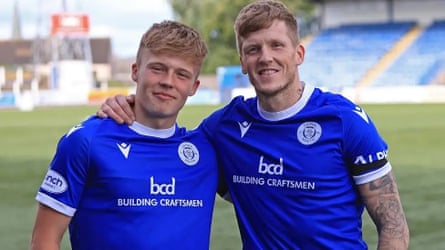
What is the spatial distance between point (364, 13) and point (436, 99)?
516 inches

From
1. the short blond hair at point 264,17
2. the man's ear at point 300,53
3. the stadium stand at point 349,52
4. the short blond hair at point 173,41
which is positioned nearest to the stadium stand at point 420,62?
the stadium stand at point 349,52

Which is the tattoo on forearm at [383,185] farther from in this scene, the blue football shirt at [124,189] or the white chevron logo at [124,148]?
the white chevron logo at [124,148]

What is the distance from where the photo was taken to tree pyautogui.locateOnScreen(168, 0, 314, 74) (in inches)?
2687

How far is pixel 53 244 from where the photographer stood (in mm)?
2957

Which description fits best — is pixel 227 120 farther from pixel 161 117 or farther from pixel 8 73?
pixel 8 73

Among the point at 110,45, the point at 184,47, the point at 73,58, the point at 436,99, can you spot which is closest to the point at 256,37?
the point at 184,47

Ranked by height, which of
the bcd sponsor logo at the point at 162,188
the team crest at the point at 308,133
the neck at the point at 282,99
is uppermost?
the neck at the point at 282,99

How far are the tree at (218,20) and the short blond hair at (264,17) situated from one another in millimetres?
63183

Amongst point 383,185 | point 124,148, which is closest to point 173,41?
point 124,148

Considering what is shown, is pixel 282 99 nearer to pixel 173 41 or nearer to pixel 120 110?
pixel 173 41

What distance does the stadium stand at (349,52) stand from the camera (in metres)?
46.3

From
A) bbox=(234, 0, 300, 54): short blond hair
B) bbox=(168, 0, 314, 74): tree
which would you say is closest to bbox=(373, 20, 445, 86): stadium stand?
bbox=(168, 0, 314, 74): tree

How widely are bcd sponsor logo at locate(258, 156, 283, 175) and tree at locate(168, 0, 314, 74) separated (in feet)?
207

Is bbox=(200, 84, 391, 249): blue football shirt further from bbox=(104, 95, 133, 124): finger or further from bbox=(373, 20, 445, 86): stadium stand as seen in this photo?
bbox=(373, 20, 445, 86): stadium stand
